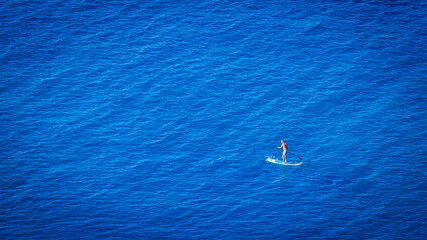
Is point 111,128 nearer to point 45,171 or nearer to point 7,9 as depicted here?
point 45,171

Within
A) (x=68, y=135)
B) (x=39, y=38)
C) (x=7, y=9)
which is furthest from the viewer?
(x=7, y=9)

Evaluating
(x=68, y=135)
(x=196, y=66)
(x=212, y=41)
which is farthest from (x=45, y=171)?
(x=212, y=41)

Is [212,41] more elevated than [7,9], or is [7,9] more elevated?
[7,9]

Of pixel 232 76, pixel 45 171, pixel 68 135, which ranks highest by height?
pixel 232 76

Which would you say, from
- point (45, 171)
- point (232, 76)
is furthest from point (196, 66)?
point (45, 171)

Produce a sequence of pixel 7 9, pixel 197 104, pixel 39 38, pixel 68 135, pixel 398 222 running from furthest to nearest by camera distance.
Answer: pixel 7 9, pixel 39 38, pixel 197 104, pixel 68 135, pixel 398 222

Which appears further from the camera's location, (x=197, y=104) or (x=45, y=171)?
(x=197, y=104)

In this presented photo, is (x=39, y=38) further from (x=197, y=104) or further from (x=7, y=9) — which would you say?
(x=197, y=104)
